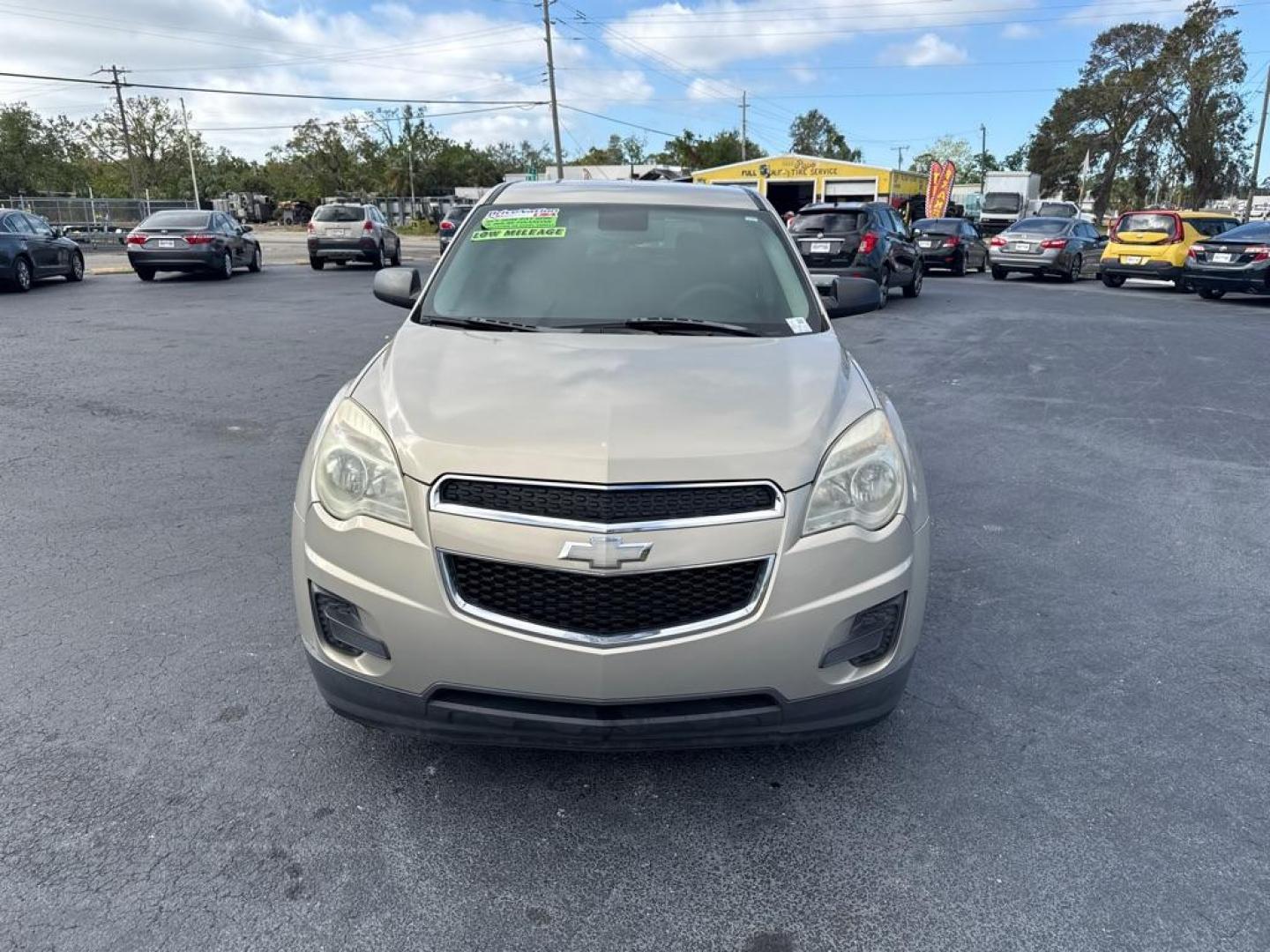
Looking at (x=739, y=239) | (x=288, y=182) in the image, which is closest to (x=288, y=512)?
(x=739, y=239)

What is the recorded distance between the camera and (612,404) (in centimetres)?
252

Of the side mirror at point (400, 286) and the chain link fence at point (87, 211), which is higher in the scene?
the chain link fence at point (87, 211)

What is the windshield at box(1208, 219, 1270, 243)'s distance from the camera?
15.5 metres

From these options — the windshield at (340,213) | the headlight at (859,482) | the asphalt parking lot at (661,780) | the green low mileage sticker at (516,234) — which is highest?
the windshield at (340,213)

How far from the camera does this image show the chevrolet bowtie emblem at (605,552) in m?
2.19

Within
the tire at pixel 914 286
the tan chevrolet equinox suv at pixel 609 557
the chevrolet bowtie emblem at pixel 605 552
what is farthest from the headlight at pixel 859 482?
the tire at pixel 914 286

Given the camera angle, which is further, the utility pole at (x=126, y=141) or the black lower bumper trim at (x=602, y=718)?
the utility pole at (x=126, y=141)

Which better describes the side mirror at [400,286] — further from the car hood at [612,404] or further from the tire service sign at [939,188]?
the tire service sign at [939,188]

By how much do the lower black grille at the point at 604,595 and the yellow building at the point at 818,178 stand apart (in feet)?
151

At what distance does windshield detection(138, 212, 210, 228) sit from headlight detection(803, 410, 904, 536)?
2018 cm

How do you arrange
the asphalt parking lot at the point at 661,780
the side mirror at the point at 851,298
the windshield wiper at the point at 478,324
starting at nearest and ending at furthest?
1. the asphalt parking lot at the point at 661,780
2. the windshield wiper at the point at 478,324
3. the side mirror at the point at 851,298

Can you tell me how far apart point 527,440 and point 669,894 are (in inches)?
48.6

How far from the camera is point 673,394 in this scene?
2598 millimetres

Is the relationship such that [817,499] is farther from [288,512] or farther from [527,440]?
[288,512]
